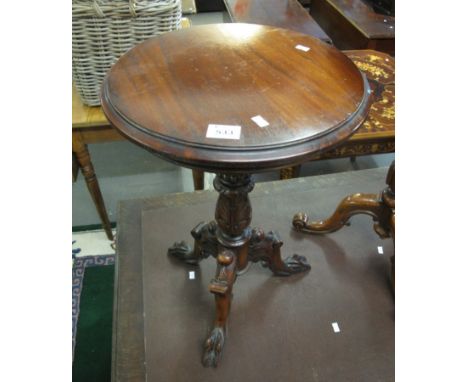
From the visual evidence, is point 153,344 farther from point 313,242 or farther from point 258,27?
point 258,27

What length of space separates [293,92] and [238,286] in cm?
66

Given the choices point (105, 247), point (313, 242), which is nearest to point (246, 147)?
point (313, 242)

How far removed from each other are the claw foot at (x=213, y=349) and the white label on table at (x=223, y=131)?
1.91 ft

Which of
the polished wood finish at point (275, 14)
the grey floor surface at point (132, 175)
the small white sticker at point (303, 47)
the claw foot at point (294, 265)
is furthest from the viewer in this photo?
the polished wood finish at point (275, 14)

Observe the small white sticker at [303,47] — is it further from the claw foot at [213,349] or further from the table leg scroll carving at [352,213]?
the claw foot at [213,349]

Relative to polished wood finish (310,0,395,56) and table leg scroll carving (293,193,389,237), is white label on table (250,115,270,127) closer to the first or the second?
table leg scroll carving (293,193,389,237)

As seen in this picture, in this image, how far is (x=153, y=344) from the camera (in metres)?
1.01

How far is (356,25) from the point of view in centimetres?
204

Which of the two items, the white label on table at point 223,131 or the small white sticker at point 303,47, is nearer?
the white label on table at point 223,131

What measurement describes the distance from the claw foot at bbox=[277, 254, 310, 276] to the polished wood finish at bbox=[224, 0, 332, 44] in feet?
4.03

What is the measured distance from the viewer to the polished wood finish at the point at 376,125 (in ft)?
4.42

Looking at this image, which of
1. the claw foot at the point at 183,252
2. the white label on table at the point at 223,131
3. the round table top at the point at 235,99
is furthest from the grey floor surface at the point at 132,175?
the white label on table at the point at 223,131

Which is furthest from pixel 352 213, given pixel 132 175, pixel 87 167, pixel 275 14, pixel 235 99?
pixel 275 14

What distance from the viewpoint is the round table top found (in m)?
0.61
